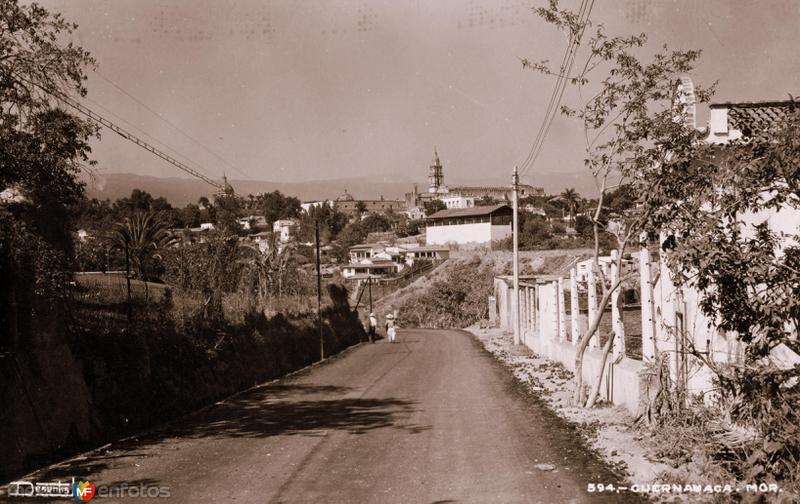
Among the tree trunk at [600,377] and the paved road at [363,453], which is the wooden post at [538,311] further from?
the tree trunk at [600,377]

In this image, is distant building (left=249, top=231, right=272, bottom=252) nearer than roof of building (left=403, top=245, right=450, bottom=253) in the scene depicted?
Yes

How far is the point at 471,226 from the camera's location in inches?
4227

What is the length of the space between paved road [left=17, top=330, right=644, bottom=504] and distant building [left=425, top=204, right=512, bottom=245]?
85814 millimetres

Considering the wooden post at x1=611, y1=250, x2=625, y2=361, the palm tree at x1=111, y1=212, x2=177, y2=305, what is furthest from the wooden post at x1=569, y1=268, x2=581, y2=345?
the palm tree at x1=111, y1=212, x2=177, y2=305

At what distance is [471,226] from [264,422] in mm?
95009

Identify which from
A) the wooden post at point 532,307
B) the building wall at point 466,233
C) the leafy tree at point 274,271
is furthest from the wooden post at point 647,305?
the building wall at point 466,233

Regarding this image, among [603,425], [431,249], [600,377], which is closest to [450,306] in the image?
[431,249]

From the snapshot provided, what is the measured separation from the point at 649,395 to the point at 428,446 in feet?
11.4

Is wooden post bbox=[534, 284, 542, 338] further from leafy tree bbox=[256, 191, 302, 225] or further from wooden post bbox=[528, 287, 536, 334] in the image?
leafy tree bbox=[256, 191, 302, 225]

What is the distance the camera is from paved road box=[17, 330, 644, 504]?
8328 millimetres

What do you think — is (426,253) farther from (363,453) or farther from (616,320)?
(363,453)

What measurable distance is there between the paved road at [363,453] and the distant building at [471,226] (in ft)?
282

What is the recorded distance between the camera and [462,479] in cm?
872

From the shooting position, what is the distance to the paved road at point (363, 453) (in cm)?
833
